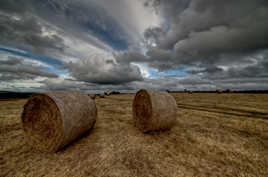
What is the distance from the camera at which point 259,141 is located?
5227mm

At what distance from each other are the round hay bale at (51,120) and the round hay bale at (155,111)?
319 cm

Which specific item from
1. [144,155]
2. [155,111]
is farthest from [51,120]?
[155,111]

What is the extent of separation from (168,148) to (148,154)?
0.96 metres

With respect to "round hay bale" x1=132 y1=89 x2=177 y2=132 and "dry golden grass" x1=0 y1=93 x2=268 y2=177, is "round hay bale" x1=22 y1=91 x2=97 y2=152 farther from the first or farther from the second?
"round hay bale" x1=132 y1=89 x2=177 y2=132

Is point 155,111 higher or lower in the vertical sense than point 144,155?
higher

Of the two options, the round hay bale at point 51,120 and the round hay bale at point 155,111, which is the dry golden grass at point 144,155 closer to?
the round hay bale at point 51,120

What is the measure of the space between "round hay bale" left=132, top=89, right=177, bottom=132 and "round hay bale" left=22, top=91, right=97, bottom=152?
10.5 ft

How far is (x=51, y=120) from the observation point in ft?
14.4

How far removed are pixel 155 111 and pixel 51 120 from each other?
454 centimetres

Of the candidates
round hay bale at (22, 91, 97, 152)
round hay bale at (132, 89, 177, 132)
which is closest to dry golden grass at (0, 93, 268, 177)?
round hay bale at (22, 91, 97, 152)

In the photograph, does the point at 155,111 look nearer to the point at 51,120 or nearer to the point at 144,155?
the point at 144,155

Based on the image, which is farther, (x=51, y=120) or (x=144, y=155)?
(x=51, y=120)

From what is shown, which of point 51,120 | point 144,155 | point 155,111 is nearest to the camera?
point 144,155

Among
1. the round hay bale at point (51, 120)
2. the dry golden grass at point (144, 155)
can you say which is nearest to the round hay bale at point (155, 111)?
the dry golden grass at point (144, 155)
